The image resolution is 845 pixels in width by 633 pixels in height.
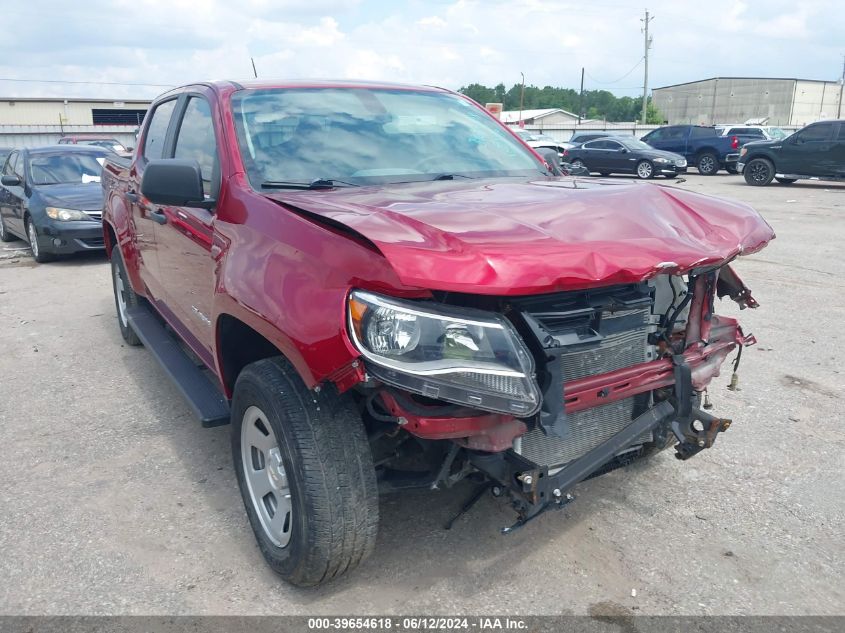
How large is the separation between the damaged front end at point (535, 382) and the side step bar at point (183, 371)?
1044 millimetres

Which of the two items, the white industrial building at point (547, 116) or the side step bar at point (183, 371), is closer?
the side step bar at point (183, 371)

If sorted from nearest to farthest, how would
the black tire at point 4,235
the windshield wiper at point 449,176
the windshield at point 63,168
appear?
the windshield wiper at point 449,176
the windshield at point 63,168
the black tire at point 4,235

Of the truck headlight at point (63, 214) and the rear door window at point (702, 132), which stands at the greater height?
the rear door window at point (702, 132)

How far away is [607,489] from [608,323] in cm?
127

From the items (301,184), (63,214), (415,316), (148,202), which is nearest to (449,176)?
(301,184)

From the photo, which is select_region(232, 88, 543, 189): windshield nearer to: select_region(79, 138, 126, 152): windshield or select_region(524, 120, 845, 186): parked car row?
select_region(79, 138, 126, 152): windshield

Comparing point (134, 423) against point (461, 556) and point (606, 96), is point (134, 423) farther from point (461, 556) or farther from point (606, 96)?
point (606, 96)

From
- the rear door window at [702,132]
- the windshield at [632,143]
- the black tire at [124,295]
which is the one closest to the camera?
A: the black tire at [124,295]

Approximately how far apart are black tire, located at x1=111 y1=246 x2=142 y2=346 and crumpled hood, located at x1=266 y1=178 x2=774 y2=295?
3059mm

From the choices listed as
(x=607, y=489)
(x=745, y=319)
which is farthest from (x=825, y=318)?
(x=607, y=489)

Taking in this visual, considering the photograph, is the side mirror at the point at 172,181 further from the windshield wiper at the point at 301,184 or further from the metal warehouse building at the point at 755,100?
the metal warehouse building at the point at 755,100

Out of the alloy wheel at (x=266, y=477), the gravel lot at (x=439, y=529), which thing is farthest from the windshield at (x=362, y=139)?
the gravel lot at (x=439, y=529)

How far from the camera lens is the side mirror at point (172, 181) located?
3078mm

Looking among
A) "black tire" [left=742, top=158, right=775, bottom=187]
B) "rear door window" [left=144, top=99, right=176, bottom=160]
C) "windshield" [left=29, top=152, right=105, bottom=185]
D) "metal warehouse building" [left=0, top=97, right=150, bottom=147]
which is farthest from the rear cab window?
"metal warehouse building" [left=0, top=97, right=150, bottom=147]
